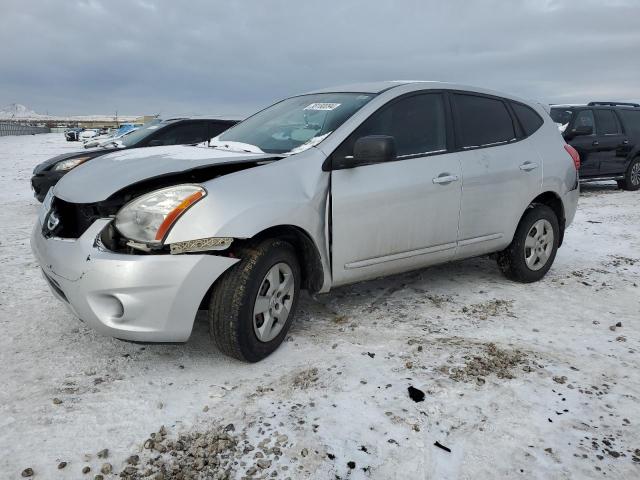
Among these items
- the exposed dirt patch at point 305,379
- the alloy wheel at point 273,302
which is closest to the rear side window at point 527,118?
the alloy wheel at point 273,302

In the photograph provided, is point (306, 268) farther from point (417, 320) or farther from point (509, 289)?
point (509, 289)

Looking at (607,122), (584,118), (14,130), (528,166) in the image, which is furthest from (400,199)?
(14,130)

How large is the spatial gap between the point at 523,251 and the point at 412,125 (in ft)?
5.33

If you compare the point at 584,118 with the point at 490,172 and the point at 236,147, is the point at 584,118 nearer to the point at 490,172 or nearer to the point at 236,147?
the point at 490,172

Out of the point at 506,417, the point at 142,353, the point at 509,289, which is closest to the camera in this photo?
the point at 506,417

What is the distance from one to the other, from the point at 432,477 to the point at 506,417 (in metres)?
0.61

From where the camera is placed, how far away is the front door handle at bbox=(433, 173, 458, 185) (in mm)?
3705

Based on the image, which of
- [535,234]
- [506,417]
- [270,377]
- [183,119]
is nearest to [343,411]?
[270,377]

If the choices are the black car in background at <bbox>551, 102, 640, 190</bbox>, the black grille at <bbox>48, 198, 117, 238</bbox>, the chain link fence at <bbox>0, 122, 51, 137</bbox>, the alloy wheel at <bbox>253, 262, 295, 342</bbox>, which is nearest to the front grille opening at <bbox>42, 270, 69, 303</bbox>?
the black grille at <bbox>48, 198, 117, 238</bbox>

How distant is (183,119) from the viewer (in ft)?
27.4

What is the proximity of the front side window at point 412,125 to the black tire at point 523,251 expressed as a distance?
46.2 inches

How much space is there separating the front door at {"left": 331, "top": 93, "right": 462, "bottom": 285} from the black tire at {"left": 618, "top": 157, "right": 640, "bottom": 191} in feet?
30.7

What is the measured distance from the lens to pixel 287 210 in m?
2.94

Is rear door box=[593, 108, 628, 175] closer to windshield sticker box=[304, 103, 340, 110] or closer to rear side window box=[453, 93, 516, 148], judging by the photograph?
rear side window box=[453, 93, 516, 148]
